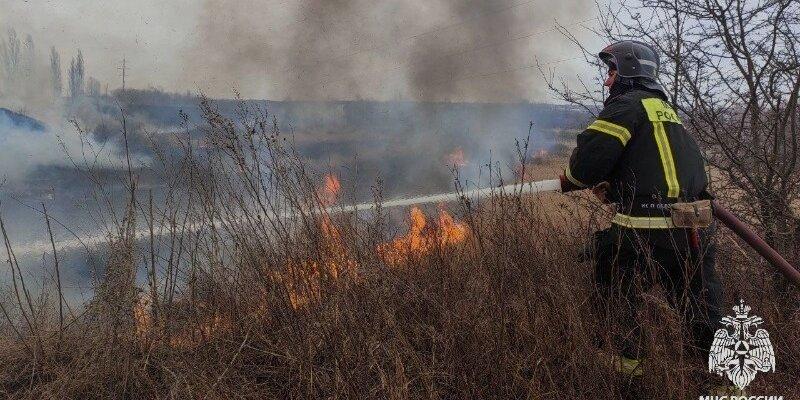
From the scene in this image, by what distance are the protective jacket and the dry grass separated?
479 mm

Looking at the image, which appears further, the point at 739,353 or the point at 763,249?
the point at 763,249

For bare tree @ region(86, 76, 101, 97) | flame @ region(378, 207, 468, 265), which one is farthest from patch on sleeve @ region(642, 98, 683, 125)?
bare tree @ region(86, 76, 101, 97)

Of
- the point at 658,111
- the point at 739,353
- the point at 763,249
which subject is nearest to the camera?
the point at 739,353

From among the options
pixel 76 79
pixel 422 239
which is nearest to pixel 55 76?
pixel 76 79

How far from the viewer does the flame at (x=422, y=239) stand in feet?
10.7

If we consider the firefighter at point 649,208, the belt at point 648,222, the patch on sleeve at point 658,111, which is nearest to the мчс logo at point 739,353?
the firefighter at point 649,208

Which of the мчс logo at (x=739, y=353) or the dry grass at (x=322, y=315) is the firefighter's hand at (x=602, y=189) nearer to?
the dry grass at (x=322, y=315)

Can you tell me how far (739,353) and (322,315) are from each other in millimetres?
2046

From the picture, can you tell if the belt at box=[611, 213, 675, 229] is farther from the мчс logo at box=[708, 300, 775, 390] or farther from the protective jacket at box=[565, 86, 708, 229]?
the мчс logo at box=[708, 300, 775, 390]

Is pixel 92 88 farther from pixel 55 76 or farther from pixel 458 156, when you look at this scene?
pixel 458 156

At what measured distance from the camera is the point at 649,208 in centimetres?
247

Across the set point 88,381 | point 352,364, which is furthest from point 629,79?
point 88,381

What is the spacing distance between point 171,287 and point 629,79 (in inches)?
113

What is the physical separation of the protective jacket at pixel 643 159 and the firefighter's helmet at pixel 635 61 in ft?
0.66
